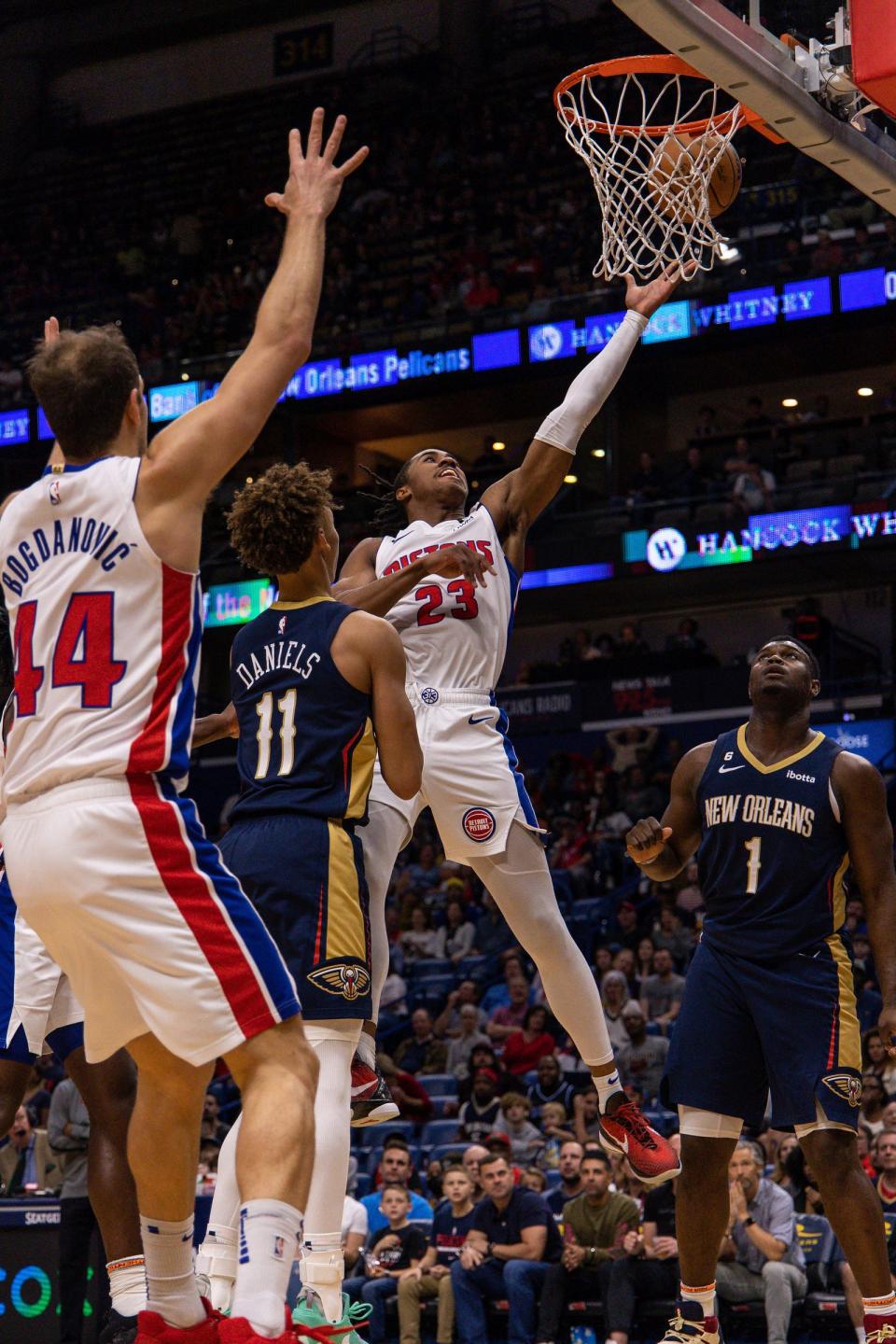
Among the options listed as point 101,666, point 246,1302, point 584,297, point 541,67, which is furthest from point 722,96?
point 541,67

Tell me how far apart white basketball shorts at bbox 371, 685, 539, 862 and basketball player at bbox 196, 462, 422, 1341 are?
1018 millimetres

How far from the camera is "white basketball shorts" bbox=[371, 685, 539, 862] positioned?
6.29 meters

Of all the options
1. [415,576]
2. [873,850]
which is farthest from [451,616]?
[873,850]

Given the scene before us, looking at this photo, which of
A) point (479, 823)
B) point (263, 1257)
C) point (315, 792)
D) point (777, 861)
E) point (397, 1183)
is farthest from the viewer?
point (397, 1183)

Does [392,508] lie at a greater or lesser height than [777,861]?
greater

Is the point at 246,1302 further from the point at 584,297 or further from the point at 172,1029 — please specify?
the point at 584,297

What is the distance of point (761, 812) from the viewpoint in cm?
614

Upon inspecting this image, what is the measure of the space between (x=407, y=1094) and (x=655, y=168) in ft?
29.7

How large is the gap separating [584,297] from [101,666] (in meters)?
20.6

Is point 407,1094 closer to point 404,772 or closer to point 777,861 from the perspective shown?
point 777,861

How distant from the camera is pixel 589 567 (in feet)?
79.0

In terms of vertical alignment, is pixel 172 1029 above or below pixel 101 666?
below

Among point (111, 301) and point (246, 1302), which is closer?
point (246, 1302)

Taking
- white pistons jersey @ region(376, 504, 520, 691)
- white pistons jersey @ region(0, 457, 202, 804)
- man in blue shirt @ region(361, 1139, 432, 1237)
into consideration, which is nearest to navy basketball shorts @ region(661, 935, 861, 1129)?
white pistons jersey @ region(376, 504, 520, 691)
